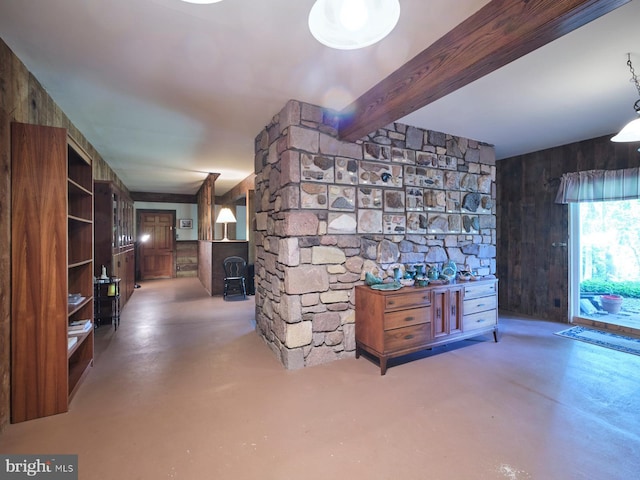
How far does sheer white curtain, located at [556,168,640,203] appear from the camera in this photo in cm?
335

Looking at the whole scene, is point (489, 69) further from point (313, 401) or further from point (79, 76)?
point (79, 76)

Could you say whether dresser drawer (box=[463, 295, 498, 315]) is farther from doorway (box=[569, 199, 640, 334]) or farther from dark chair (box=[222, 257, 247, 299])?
dark chair (box=[222, 257, 247, 299])

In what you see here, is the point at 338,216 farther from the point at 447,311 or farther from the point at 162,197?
the point at 162,197

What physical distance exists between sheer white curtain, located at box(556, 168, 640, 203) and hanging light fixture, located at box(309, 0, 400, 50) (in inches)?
153

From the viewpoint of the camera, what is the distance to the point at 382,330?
248 cm

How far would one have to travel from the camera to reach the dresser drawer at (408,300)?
250cm

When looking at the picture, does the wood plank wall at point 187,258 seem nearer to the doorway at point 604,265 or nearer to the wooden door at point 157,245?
the wooden door at point 157,245

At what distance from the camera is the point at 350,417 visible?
1.89 m

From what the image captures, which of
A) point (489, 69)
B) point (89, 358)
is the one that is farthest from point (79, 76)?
point (489, 69)

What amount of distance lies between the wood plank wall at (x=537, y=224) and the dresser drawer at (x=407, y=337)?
2639mm

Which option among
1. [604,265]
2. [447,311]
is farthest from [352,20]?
[604,265]

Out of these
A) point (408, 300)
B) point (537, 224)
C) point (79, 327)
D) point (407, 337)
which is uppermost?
point (537, 224)

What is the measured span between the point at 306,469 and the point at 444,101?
2871mm

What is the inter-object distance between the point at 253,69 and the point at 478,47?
142cm
